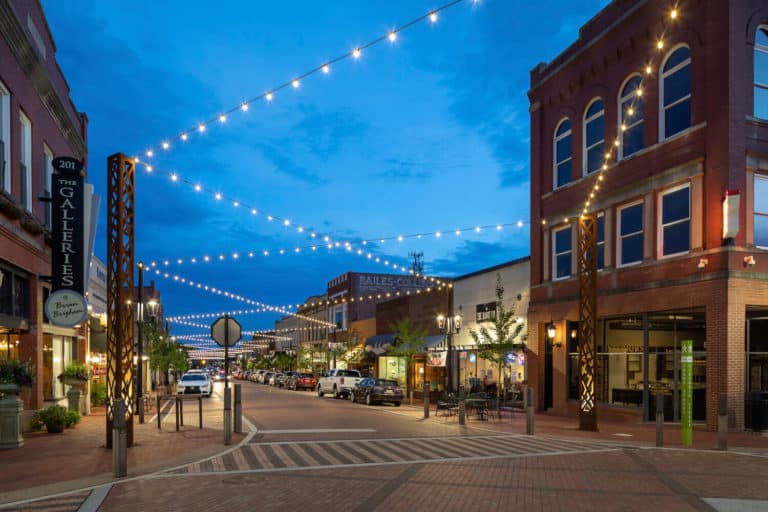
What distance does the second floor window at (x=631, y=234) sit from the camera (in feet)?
69.2

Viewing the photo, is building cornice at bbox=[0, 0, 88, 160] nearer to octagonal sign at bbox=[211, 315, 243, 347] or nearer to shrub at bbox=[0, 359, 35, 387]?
shrub at bbox=[0, 359, 35, 387]

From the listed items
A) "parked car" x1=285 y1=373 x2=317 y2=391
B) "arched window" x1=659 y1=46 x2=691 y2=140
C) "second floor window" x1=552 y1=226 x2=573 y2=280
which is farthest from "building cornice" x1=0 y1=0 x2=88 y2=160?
"parked car" x1=285 y1=373 x2=317 y2=391

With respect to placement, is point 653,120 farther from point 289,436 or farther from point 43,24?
point 43,24

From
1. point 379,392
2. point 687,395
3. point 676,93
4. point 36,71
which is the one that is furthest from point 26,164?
point 676,93

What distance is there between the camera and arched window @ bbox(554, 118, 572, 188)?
82.7 feet

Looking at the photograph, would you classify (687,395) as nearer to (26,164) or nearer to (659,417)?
(659,417)

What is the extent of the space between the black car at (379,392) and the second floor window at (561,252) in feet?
30.5

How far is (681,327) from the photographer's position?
Result: 19719mm

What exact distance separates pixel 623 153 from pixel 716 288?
243 inches

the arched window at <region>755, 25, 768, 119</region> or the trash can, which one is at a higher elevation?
the arched window at <region>755, 25, 768, 119</region>

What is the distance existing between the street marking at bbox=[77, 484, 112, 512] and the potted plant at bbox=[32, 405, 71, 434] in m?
7.89

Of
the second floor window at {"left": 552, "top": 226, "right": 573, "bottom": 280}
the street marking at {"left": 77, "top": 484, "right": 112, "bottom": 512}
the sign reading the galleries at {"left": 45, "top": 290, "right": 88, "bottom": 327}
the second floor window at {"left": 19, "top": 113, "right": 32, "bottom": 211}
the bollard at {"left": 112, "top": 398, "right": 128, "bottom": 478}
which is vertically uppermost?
the second floor window at {"left": 19, "top": 113, "right": 32, "bottom": 211}

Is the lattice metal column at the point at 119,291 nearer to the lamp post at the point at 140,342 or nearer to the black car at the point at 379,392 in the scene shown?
the lamp post at the point at 140,342

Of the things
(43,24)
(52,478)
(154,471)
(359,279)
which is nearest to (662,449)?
(154,471)
